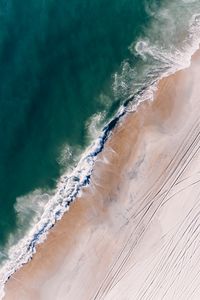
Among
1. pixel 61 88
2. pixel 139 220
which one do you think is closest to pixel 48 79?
pixel 61 88

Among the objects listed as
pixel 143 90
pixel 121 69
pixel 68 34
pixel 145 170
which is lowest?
pixel 145 170

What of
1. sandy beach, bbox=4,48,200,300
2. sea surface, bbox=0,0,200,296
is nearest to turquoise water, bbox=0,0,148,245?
sea surface, bbox=0,0,200,296

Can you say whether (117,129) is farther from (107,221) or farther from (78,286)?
(78,286)

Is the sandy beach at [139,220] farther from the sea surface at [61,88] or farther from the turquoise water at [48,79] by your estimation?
the turquoise water at [48,79]

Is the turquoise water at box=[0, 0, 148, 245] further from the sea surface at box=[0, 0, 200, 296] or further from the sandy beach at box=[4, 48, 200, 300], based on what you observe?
the sandy beach at box=[4, 48, 200, 300]

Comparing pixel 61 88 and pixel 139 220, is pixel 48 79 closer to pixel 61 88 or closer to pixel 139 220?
pixel 61 88

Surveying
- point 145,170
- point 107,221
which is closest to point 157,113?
point 145,170

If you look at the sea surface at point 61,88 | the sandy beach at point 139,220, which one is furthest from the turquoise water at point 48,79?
the sandy beach at point 139,220
